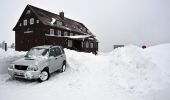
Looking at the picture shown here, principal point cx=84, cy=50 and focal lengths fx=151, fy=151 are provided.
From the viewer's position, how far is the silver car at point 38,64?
7.86 meters

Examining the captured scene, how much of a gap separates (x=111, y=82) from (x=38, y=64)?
13.0 ft

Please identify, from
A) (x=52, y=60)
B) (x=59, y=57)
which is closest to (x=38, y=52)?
(x=52, y=60)

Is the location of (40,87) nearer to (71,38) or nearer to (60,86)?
(60,86)

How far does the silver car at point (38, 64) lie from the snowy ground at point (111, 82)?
1.61 feet

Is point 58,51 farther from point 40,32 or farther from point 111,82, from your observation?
point 40,32

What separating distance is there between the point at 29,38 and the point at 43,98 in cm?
2946

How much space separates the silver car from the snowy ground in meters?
0.49

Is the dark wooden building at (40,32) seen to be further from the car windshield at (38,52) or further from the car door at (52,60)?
the car door at (52,60)

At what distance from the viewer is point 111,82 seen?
7828 millimetres

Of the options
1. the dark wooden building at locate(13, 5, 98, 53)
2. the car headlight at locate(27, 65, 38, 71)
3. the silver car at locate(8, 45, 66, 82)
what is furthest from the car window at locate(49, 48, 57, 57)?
the dark wooden building at locate(13, 5, 98, 53)

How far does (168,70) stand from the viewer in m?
6.99

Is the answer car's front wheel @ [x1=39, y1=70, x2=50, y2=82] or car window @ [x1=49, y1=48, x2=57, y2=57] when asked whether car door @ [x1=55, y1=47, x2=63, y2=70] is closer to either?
car window @ [x1=49, y1=48, x2=57, y2=57]

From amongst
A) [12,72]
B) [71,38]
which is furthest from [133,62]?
[71,38]

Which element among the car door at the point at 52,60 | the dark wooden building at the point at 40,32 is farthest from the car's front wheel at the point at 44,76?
the dark wooden building at the point at 40,32
